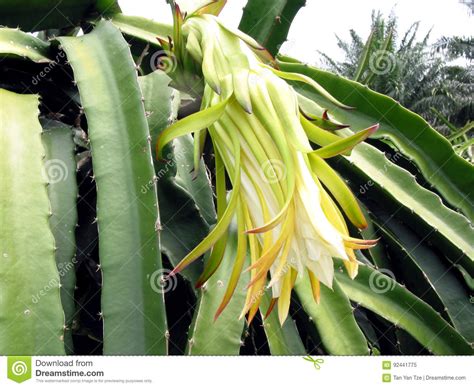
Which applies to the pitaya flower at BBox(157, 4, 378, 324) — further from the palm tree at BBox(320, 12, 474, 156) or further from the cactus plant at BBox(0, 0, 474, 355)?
the palm tree at BBox(320, 12, 474, 156)

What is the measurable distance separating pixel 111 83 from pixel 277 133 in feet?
1.01

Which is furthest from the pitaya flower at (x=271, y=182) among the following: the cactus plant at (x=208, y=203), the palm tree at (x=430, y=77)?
the palm tree at (x=430, y=77)

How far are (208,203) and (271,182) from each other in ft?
0.92

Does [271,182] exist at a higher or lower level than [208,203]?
higher

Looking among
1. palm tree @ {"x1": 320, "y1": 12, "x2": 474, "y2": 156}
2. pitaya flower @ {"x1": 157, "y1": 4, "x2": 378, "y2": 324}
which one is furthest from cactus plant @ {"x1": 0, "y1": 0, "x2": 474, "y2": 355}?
palm tree @ {"x1": 320, "y1": 12, "x2": 474, "y2": 156}

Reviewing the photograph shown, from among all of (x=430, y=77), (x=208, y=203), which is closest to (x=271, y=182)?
(x=208, y=203)

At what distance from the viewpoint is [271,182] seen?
1.68 ft

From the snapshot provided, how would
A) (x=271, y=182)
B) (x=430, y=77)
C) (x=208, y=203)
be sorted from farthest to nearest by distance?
1. (x=430, y=77)
2. (x=208, y=203)
3. (x=271, y=182)

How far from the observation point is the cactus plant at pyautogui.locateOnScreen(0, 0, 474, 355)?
0.52 metres

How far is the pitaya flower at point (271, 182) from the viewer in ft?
1.61

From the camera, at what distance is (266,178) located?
516 millimetres

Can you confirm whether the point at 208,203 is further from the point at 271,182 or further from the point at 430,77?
the point at 430,77
